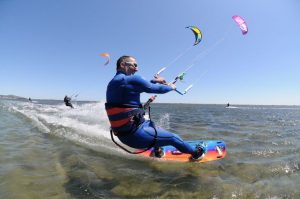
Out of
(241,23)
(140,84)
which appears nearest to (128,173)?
(140,84)

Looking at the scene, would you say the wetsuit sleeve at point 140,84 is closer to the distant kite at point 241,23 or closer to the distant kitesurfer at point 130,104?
the distant kitesurfer at point 130,104

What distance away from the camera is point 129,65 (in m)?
5.11

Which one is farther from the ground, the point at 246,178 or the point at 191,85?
the point at 191,85

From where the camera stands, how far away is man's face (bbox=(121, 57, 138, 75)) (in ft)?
16.8

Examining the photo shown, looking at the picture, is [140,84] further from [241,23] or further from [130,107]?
[241,23]

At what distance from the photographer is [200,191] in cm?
486

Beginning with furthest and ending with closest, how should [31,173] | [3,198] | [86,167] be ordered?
[86,167] < [31,173] < [3,198]

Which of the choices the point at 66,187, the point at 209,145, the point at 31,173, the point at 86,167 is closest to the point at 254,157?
the point at 209,145

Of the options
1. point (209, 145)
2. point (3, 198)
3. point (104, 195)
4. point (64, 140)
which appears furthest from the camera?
point (64, 140)

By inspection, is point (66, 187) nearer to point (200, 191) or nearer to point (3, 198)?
point (3, 198)

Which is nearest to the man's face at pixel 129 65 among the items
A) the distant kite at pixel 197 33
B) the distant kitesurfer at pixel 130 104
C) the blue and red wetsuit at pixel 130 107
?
the distant kitesurfer at pixel 130 104

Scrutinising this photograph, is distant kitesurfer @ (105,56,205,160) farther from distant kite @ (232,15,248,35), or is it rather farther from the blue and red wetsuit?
distant kite @ (232,15,248,35)

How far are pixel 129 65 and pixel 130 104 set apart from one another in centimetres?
76

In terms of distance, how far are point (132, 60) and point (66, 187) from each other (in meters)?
2.65
